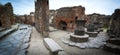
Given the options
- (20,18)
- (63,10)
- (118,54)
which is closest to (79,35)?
(118,54)

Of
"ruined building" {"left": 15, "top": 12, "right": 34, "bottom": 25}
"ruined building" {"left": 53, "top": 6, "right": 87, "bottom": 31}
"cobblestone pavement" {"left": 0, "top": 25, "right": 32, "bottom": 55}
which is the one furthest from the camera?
"ruined building" {"left": 15, "top": 12, "right": 34, "bottom": 25}

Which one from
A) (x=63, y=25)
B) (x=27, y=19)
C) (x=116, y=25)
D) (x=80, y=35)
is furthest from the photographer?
(x=27, y=19)

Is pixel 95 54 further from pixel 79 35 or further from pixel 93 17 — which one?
pixel 93 17

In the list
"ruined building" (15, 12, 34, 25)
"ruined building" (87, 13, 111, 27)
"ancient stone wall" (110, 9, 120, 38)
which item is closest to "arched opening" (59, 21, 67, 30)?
"ruined building" (15, 12, 34, 25)

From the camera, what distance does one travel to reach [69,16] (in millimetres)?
13695

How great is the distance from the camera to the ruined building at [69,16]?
13242mm

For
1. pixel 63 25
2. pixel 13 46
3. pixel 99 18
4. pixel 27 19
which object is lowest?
pixel 13 46

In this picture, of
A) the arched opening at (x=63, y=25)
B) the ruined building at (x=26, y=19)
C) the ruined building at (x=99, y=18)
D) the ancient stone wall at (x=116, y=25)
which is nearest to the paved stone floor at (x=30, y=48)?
the ancient stone wall at (x=116, y=25)

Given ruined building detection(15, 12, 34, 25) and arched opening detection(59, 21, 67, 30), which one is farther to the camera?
ruined building detection(15, 12, 34, 25)

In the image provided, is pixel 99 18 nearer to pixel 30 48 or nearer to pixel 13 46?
pixel 30 48

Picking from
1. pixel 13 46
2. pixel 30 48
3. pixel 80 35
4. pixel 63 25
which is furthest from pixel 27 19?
pixel 30 48

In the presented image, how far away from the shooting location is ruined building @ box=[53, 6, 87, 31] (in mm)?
13242

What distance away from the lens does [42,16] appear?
791cm

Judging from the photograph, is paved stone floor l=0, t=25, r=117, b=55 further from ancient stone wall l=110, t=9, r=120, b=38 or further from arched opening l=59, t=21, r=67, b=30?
arched opening l=59, t=21, r=67, b=30
